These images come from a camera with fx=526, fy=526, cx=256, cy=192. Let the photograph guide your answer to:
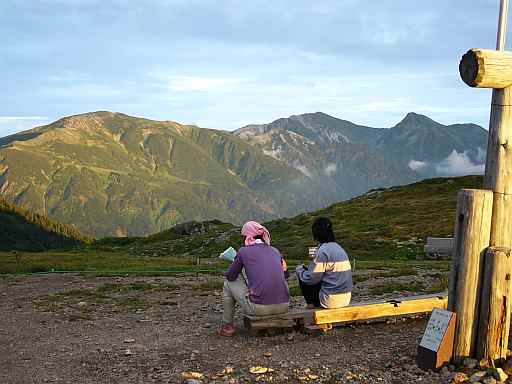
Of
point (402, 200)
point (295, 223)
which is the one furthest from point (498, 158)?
point (402, 200)

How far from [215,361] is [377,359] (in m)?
3.22

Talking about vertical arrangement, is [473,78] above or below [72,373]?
above

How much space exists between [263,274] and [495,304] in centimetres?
485

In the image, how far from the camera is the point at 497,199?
941 centimetres

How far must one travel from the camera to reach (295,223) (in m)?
79.9

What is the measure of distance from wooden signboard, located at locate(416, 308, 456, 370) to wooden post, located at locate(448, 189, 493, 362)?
157mm

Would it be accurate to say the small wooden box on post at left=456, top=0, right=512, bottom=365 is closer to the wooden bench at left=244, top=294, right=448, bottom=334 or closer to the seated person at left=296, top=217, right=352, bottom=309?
the wooden bench at left=244, top=294, right=448, bottom=334

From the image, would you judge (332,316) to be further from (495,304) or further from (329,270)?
(495,304)

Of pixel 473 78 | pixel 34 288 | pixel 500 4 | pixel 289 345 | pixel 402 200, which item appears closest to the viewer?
pixel 473 78

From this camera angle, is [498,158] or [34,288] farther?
[34,288]

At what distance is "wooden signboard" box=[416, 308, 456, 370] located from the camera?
9.35 meters

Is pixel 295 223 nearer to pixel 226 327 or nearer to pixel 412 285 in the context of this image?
pixel 412 285

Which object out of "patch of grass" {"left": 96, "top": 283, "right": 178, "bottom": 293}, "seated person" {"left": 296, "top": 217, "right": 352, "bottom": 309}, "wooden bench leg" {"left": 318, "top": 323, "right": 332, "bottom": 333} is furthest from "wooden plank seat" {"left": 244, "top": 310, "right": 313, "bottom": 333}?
"patch of grass" {"left": 96, "top": 283, "right": 178, "bottom": 293}

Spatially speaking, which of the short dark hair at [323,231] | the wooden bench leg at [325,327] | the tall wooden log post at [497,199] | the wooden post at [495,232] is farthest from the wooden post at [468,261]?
the wooden bench leg at [325,327]
